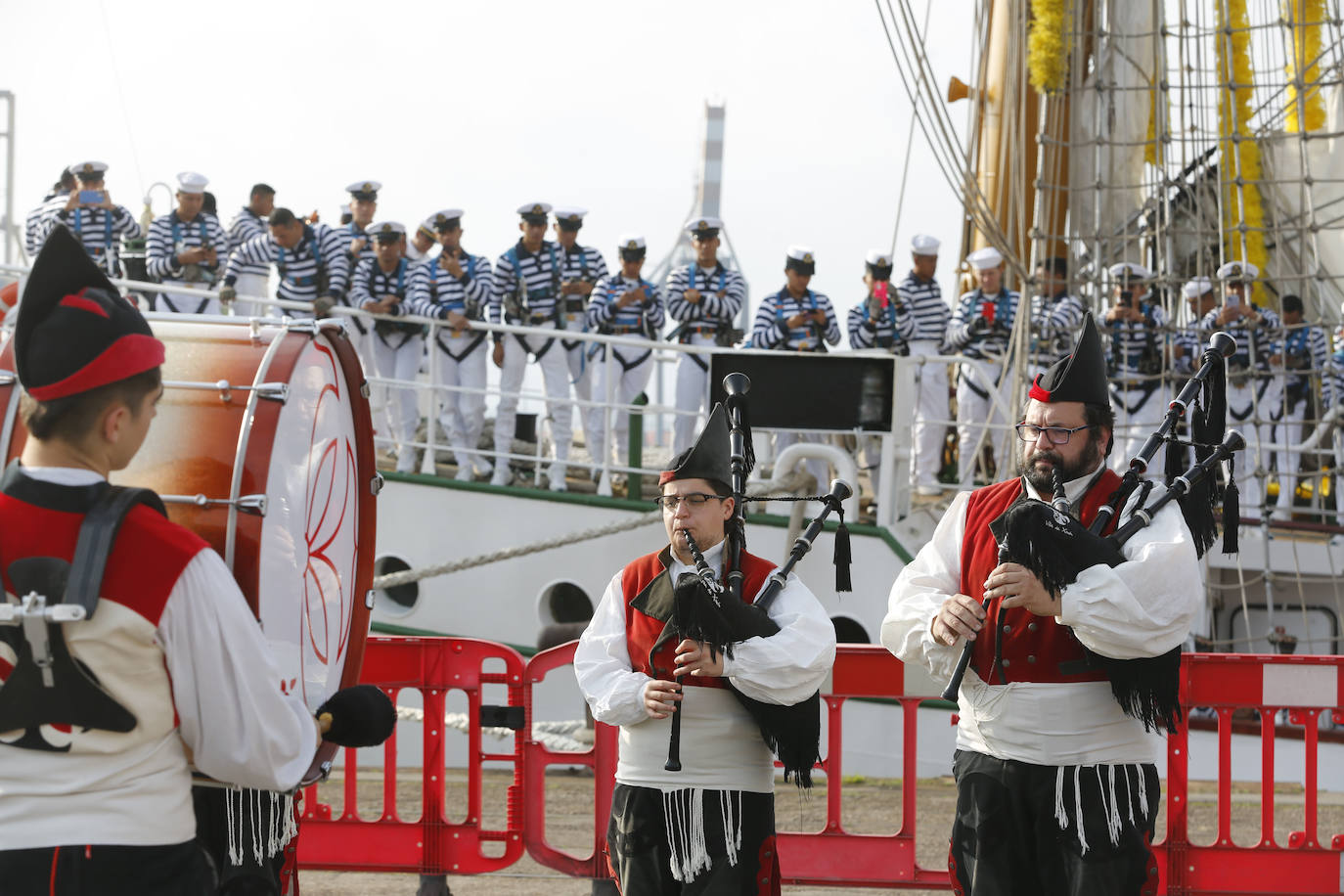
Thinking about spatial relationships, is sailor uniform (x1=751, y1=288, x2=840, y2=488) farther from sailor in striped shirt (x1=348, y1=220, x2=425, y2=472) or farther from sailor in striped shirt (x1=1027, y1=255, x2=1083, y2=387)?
sailor in striped shirt (x1=348, y1=220, x2=425, y2=472)

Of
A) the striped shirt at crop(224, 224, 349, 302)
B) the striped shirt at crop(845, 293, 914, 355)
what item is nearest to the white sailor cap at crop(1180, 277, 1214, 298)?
the striped shirt at crop(845, 293, 914, 355)

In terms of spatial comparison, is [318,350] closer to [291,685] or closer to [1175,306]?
[291,685]

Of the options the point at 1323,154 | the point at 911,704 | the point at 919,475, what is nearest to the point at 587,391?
the point at 919,475

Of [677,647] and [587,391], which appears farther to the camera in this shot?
[587,391]

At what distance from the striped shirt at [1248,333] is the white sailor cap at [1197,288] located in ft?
0.49

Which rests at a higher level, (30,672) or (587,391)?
(587,391)

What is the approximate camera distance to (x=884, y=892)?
18.0ft

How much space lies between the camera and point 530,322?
972cm

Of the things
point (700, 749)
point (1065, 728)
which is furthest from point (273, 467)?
point (1065, 728)

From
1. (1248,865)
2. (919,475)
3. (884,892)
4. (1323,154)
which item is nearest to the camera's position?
(1248,865)

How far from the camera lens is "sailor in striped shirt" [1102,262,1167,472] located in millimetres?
9680

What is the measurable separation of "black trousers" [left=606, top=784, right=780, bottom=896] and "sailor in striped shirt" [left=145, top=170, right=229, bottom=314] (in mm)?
7499

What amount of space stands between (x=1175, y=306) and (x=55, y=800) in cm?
973

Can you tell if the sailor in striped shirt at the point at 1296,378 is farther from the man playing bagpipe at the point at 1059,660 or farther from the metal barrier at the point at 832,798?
the man playing bagpipe at the point at 1059,660
